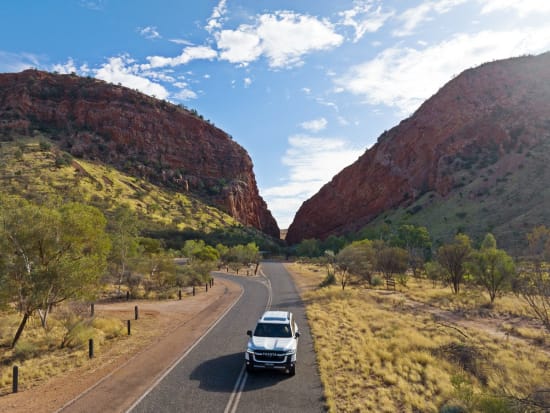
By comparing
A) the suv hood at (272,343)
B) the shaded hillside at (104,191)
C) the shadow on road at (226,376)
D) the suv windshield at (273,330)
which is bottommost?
the shadow on road at (226,376)

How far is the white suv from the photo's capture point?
39.2 ft

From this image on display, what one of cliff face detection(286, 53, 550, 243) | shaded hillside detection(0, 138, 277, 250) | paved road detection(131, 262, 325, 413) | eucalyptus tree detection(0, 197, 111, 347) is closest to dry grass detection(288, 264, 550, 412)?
paved road detection(131, 262, 325, 413)

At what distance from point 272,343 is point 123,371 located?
17.8 ft

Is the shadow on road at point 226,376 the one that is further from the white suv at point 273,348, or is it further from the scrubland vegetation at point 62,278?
the scrubland vegetation at point 62,278

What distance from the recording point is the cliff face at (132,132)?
349 feet

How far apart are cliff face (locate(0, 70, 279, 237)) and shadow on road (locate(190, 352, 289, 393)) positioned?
327ft

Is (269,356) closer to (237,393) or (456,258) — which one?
(237,393)

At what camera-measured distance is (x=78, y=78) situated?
126 meters

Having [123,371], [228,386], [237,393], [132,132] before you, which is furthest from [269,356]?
[132,132]

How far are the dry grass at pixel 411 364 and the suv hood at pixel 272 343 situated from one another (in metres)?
1.50

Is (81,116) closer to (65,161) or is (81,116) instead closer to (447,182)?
(65,161)

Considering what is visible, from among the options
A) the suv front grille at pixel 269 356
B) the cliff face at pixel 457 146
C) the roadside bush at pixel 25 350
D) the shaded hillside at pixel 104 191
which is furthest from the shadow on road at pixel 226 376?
the cliff face at pixel 457 146

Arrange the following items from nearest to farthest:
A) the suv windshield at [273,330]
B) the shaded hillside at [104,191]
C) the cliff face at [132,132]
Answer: the suv windshield at [273,330] < the shaded hillside at [104,191] < the cliff face at [132,132]

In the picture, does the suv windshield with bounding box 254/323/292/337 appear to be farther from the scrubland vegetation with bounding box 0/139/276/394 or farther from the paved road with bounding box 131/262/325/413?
the scrubland vegetation with bounding box 0/139/276/394
